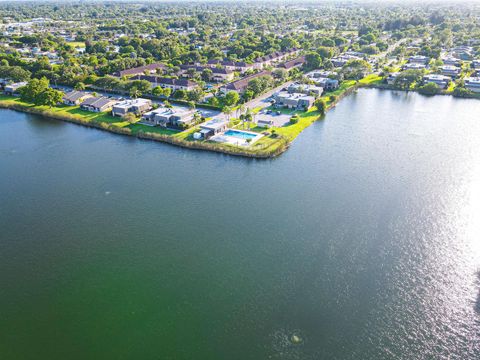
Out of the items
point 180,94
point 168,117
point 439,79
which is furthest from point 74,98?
point 439,79

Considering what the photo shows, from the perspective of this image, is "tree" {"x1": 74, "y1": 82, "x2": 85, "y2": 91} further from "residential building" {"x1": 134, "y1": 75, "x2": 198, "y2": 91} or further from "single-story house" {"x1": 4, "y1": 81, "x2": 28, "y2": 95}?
"residential building" {"x1": 134, "y1": 75, "x2": 198, "y2": 91}

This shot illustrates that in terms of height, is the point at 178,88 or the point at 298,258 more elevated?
the point at 178,88

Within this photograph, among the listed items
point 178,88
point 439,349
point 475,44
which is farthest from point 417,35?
point 439,349

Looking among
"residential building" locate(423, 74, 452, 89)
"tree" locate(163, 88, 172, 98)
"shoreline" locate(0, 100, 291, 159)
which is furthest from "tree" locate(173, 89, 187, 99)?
"residential building" locate(423, 74, 452, 89)

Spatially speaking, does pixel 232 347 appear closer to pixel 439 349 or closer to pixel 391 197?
pixel 439 349

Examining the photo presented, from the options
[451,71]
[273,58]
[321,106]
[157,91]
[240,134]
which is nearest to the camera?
[240,134]

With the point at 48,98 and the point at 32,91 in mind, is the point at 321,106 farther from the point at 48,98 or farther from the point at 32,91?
the point at 32,91

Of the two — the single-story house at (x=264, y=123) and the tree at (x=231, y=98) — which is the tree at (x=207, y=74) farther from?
the single-story house at (x=264, y=123)
